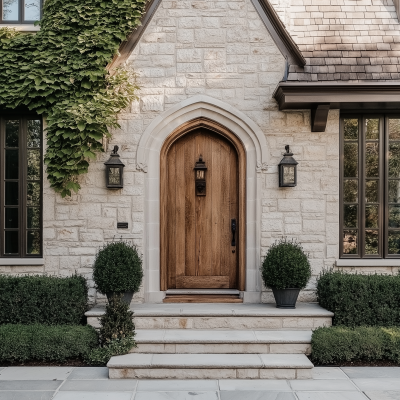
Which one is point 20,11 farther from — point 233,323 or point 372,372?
point 372,372

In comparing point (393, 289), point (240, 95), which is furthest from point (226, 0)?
point (393, 289)

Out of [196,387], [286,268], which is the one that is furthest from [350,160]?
[196,387]

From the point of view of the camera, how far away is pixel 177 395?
470 centimetres

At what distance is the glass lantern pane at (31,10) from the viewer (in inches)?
282

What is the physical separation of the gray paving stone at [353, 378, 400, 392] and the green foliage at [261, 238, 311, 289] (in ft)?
5.05

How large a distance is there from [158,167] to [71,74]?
1889 millimetres

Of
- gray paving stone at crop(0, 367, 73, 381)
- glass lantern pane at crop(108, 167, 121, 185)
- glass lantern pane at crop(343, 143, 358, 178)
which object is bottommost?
gray paving stone at crop(0, 367, 73, 381)

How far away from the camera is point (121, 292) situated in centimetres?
626

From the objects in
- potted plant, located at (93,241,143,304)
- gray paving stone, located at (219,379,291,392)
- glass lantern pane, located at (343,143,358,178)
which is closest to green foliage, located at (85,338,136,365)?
potted plant, located at (93,241,143,304)

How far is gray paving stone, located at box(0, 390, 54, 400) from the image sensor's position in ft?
15.2

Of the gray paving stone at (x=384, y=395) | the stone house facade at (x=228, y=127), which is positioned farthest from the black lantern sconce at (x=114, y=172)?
the gray paving stone at (x=384, y=395)

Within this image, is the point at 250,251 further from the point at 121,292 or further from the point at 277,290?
the point at 121,292

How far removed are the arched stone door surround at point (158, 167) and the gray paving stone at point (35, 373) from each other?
6.04 ft

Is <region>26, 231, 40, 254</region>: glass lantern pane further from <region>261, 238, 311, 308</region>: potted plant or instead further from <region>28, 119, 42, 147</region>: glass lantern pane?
<region>261, 238, 311, 308</region>: potted plant
